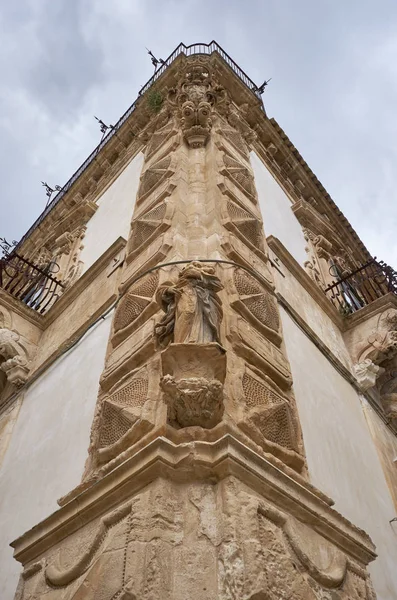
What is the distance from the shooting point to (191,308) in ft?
10.4

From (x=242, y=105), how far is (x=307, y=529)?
875 cm

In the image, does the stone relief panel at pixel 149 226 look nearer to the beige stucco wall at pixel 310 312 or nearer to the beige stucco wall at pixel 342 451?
the beige stucco wall at pixel 310 312

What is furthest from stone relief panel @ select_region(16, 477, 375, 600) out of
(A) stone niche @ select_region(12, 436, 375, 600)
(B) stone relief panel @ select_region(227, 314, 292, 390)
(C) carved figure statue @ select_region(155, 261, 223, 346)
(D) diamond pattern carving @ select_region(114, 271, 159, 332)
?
(D) diamond pattern carving @ select_region(114, 271, 159, 332)

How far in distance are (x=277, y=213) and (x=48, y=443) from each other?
4603mm

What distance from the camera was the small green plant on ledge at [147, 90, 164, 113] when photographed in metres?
8.94

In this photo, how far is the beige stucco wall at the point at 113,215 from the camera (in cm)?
677

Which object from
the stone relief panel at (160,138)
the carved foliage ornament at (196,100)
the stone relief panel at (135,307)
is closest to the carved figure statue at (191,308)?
the stone relief panel at (135,307)

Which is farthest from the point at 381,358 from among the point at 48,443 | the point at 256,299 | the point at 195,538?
the point at 195,538

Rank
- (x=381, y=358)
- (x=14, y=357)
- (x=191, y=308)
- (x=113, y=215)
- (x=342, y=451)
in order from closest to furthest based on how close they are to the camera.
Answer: (x=191, y=308) → (x=342, y=451) → (x=14, y=357) → (x=381, y=358) → (x=113, y=215)

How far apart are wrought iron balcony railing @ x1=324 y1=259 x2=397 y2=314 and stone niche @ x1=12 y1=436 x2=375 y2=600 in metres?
4.64

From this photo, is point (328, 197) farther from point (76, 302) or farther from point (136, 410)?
point (136, 410)

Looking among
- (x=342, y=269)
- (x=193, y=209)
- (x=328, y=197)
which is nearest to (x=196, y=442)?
(x=193, y=209)

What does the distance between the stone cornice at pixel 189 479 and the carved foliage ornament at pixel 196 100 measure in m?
4.52

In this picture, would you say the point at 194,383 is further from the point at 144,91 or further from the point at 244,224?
the point at 144,91
